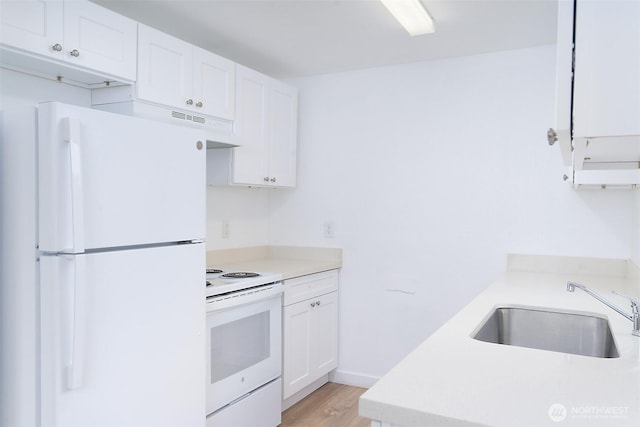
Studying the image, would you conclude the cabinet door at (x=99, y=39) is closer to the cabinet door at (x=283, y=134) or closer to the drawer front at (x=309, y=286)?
the cabinet door at (x=283, y=134)

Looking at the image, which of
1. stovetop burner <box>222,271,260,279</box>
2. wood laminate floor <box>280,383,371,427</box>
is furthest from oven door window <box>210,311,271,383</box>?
wood laminate floor <box>280,383,371,427</box>

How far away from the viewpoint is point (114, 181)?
1.72m

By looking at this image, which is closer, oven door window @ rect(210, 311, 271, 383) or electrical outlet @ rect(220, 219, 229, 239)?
oven door window @ rect(210, 311, 271, 383)

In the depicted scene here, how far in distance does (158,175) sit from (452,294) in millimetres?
2115

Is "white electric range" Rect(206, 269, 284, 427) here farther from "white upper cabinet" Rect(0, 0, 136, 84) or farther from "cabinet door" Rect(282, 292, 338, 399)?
"white upper cabinet" Rect(0, 0, 136, 84)

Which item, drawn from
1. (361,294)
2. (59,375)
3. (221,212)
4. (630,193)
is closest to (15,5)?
(59,375)

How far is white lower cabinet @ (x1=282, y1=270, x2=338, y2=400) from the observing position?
2949 millimetres

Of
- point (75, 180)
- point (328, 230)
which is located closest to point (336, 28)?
point (328, 230)

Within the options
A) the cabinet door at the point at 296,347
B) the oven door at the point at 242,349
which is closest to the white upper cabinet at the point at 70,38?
the oven door at the point at 242,349

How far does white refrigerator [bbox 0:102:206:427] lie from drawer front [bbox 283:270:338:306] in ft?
3.36

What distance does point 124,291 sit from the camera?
1.75 metres

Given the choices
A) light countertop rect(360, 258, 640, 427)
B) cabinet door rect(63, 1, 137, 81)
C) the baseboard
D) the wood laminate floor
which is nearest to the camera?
light countertop rect(360, 258, 640, 427)

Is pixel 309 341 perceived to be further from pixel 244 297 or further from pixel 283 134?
pixel 283 134

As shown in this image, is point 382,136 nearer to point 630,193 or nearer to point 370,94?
point 370,94
